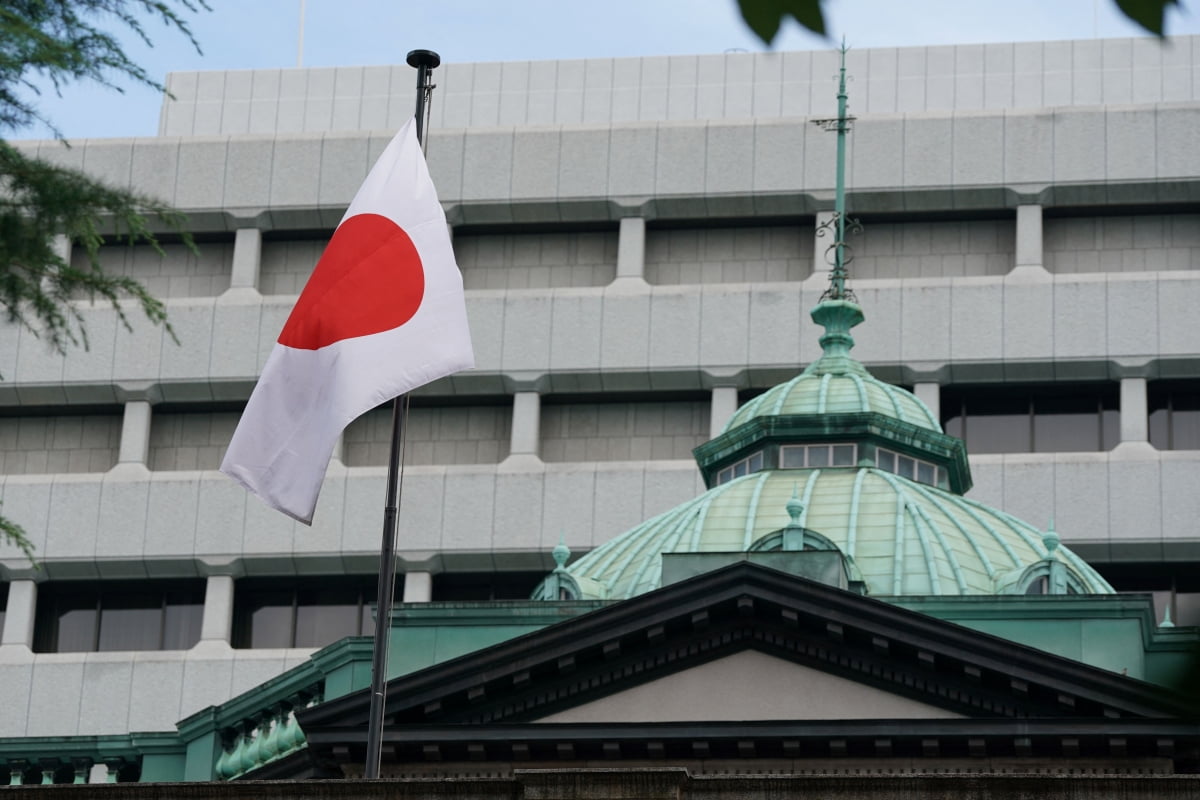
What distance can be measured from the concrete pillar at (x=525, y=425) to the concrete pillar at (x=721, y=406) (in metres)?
4.40

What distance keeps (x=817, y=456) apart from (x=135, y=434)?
27.2 meters

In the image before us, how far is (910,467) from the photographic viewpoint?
43375mm

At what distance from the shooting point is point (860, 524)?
38.7m

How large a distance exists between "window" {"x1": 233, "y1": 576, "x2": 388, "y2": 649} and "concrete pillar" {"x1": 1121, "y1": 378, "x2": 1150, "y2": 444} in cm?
1830

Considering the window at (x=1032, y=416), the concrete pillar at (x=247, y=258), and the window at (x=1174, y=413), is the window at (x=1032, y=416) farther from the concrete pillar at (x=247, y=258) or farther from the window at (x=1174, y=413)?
the concrete pillar at (x=247, y=258)

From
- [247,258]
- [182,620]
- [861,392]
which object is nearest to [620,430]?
[247,258]

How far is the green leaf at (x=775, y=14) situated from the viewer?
4070 mm

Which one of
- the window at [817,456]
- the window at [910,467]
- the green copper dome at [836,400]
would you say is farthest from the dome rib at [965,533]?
the green copper dome at [836,400]

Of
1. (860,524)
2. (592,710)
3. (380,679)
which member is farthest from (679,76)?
(380,679)

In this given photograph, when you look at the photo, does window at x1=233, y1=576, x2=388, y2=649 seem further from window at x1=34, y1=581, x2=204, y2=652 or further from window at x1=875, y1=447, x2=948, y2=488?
window at x1=875, y1=447, x2=948, y2=488

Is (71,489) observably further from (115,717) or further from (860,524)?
(860,524)

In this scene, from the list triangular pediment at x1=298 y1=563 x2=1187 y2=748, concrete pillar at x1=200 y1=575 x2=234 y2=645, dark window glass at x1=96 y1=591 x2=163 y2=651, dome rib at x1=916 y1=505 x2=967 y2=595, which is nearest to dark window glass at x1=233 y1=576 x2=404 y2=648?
concrete pillar at x1=200 y1=575 x2=234 y2=645

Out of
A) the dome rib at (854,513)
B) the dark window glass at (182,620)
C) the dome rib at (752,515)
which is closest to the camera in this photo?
the dome rib at (854,513)

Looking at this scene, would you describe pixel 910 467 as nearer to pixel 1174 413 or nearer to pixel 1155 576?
pixel 1155 576
